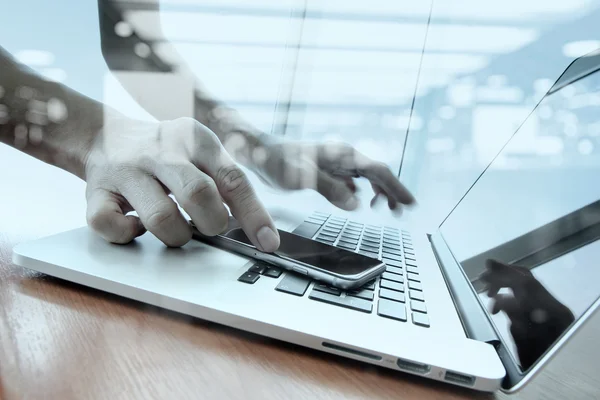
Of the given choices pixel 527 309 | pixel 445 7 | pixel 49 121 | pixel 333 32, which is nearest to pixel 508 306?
pixel 527 309

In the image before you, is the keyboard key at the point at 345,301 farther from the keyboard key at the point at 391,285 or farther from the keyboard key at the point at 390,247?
the keyboard key at the point at 390,247

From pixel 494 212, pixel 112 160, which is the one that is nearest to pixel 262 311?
pixel 112 160

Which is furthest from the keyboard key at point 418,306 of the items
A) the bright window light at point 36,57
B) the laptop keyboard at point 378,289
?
the bright window light at point 36,57

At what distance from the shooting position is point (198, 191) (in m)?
0.27

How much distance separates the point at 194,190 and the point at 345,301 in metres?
0.14

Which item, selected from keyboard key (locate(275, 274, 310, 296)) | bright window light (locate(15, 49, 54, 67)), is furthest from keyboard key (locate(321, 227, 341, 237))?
bright window light (locate(15, 49, 54, 67))

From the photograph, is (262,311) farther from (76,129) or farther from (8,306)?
(76,129)

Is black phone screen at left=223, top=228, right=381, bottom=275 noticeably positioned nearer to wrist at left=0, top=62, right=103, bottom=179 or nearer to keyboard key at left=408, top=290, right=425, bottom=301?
keyboard key at left=408, top=290, right=425, bottom=301

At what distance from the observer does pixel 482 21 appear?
2.84 feet

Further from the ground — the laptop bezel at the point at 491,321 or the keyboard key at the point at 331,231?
the laptop bezel at the point at 491,321

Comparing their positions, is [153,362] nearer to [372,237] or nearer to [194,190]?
[194,190]

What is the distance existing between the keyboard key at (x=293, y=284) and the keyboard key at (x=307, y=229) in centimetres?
17

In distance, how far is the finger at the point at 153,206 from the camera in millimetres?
273

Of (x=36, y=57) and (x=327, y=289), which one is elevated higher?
(x=36, y=57)
